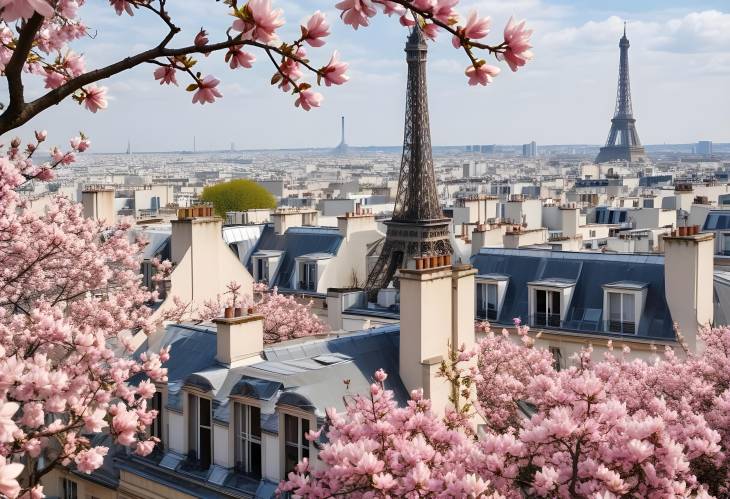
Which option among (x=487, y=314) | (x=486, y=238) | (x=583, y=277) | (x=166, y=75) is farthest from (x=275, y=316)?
(x=166, y=75)

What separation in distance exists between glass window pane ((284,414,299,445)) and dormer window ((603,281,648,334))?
12139 mm

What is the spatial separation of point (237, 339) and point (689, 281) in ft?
38.6

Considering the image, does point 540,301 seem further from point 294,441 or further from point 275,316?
point 294,441

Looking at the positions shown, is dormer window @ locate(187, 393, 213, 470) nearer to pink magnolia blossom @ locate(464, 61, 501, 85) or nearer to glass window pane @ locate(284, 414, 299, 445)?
glass window pane @ locate(284, 414, 299, 445)

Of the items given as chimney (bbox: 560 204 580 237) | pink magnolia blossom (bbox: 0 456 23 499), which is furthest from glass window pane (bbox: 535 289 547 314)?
pink magnolia blossom (bbox: 0 456 23 499)

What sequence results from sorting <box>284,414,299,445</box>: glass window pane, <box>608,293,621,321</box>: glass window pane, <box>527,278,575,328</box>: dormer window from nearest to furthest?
<box>284,414,299,445</box>: glass window pane → <box>608,293,621,321</box>: glass window pane → <box>527,278,575,328</box>: dormer window

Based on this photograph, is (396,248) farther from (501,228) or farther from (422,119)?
(422,119)

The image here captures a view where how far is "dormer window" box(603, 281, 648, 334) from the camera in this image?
77.0ft

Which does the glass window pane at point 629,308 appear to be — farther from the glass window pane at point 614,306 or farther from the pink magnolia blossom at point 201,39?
the pink magnolia blossom at point 201,39

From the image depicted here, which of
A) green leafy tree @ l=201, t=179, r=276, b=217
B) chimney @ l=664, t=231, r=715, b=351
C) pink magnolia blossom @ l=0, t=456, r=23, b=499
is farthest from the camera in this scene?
green leafy tree @ l=201, t=179, r=276, b=217

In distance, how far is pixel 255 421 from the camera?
563 inches

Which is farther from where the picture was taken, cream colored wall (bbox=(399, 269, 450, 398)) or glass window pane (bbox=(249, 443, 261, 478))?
cream colored wall (bbox=(399, 269, 450, 398))

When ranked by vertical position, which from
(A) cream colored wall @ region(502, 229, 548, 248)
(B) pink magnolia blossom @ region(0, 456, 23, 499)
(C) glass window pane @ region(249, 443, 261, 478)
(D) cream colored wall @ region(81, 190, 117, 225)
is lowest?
(C) glass window pane @ region(249, 443, 261, 478)

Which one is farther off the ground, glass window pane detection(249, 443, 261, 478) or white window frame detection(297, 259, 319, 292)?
white window frame detection(297, 259, 319, 292)
